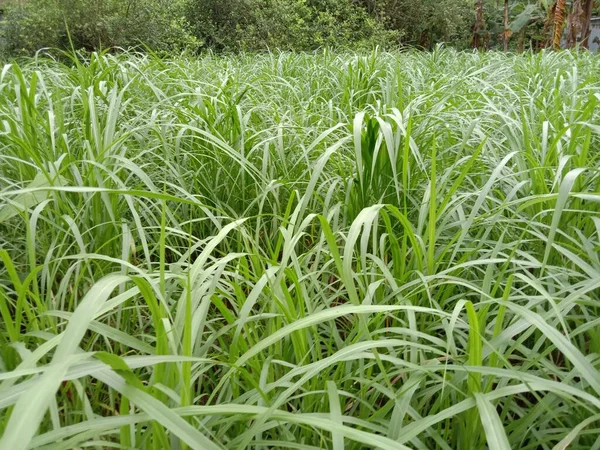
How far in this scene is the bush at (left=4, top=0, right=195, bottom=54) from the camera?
32.0 ft

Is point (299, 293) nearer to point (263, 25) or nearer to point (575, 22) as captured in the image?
point (575, 22)

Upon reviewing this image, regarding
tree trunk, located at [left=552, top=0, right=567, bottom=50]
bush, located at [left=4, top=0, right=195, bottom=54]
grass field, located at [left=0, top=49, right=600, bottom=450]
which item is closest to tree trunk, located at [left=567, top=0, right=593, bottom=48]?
tree trunk, located at [left=552, top=0, right=567, bottom=50]

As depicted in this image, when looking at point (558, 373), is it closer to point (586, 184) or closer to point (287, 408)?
point (287, 408)

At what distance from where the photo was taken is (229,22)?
11.1 m

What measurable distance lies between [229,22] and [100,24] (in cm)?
260

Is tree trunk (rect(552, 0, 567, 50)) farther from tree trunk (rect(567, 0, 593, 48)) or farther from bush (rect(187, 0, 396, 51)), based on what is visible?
bush (rect(187, 0, 396, 51))

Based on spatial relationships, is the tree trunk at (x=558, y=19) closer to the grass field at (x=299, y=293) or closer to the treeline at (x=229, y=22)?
the treeline at (x=229, y=22)

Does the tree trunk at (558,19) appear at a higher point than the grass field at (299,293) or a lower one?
higher

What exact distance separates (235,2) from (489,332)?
1101 centimetres

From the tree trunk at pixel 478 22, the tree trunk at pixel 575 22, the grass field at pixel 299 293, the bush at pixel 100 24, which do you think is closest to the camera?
the grass field at pixel 299 293

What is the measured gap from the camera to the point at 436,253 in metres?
1.17

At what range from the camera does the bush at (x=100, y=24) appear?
977 centimetres

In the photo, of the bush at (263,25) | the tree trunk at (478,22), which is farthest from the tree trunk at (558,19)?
the tree trunk at (478,22)

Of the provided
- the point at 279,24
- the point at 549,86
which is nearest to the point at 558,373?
the point at 549,86
